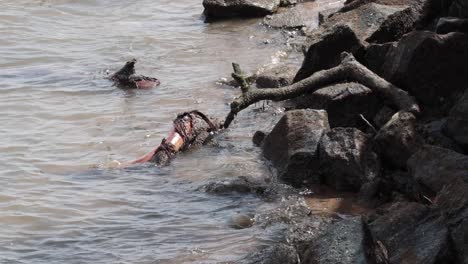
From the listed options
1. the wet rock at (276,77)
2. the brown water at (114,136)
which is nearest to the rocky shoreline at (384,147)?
the brown water at (114,136)

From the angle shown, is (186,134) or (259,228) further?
(186,134)

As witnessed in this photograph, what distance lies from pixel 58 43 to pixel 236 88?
13.3 ft

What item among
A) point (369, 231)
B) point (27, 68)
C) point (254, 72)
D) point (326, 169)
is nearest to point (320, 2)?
point (254, 72)

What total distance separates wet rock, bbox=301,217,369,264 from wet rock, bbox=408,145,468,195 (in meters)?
0.84

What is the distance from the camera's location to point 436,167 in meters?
5.22

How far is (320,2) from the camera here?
14.0m

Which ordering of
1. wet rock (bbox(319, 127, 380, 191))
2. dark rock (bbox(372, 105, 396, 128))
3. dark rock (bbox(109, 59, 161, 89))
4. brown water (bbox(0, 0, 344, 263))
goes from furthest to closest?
dark rock (bbox(109, 59, 161, 89))
dark rock (bbox(372, 105, 396, 128))
wet rock (bbox(319, 127, 380, 191))
brown water (bbox(0, 0, 344, 263))

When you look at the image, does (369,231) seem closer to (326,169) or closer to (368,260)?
(368,260)

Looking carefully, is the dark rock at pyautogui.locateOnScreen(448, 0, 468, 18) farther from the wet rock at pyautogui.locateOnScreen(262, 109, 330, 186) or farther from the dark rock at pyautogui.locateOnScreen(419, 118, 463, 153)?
the wet rock at pyautogui.locateOnScreen(262, 109, 330, 186)

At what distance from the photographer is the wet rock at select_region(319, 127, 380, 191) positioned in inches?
240

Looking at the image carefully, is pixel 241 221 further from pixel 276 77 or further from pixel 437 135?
pixel 276 77

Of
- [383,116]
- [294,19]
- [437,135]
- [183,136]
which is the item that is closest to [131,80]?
[183,136]

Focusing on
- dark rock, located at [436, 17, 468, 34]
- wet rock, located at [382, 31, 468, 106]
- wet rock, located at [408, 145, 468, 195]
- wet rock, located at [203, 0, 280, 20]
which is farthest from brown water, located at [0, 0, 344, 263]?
dark rock, located at [436, 17, 468, 34]

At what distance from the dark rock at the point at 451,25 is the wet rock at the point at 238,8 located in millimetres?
7081
